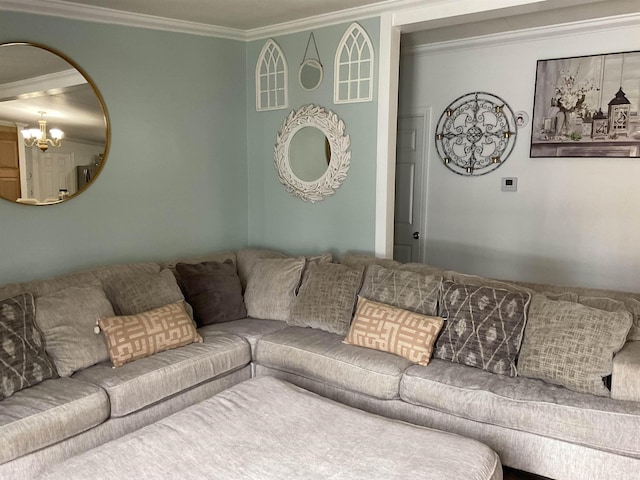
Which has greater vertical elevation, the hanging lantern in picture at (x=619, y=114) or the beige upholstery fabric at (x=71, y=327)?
the hanging lantern in picture at (x=619, y=114)

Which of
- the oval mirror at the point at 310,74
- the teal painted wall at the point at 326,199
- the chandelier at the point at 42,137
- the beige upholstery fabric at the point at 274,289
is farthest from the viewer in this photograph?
the oval mirror at the point at 310,74

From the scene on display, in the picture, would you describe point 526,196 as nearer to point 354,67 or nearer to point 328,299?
point 354,67

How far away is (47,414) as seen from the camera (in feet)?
7.07

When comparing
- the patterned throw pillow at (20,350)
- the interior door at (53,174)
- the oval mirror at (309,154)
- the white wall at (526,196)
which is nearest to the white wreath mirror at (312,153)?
the oval mirror at (309,154)

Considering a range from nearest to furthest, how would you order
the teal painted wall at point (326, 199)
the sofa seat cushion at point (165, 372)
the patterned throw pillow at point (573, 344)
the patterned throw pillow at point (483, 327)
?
the patterned throw pillow at point (573, 344)
the sofa seat cushion at point (165, 372)
the patterned throw pillow at point (483, 327)
the teal painted wall at point (326, 199)

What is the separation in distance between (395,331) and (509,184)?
209 centimetres

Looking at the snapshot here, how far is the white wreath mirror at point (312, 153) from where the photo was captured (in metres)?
3.75

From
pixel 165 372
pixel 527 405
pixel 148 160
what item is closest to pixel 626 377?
pixel 527 405

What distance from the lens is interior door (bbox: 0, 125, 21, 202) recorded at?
9.57 ft

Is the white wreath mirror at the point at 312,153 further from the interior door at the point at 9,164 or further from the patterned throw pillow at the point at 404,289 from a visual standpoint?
the interior door at the point at 9,164

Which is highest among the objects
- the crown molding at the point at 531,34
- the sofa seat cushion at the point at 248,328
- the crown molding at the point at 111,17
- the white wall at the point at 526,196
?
the crown molding at the point at 531,34

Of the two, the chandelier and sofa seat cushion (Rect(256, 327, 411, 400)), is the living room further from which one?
sofa seat cushion (Rect(256, 327, 411, 400))

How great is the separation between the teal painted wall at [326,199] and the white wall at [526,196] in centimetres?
116

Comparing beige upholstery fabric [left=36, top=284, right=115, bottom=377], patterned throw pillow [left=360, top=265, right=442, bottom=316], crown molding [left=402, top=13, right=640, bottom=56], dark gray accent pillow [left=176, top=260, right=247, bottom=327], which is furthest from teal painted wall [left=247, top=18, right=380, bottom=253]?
beige upholstery fabric [left=36, top=284, right=115, bottom=377]
